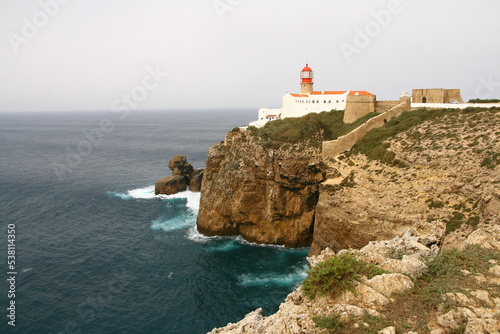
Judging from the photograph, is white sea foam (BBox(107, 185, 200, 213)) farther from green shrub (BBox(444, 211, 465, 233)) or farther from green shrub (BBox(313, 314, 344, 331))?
green shrub (BBox(313, 314, 344, 331))

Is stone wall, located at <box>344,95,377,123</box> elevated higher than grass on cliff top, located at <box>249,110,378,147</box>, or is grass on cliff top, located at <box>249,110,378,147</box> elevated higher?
stone wall, located at <box>344,95,377,123</box>

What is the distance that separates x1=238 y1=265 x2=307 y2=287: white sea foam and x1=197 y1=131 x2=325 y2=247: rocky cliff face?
7.77 m

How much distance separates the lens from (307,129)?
50.1 m

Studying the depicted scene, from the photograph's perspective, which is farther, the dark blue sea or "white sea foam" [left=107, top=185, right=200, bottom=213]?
"white sea foam" [left=107, top=185, right=200, bottom=213]

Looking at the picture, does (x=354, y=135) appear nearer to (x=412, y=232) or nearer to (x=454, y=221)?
(x=454, y=221)

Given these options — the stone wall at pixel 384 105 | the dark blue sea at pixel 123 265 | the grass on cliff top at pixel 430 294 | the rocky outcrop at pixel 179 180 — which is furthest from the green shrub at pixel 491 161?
the rocky outcrop at pixel 179 180

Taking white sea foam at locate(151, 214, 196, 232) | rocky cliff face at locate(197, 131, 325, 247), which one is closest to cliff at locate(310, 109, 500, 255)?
rocky cliff face at locate(197, 131, 325, 247)

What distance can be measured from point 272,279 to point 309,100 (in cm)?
3333

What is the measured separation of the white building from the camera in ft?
189

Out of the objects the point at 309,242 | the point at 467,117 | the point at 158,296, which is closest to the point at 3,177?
the point at 158,296

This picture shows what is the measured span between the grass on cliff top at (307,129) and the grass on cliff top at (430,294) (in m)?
32.5

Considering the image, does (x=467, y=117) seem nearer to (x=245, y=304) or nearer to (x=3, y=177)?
(x=245, y=304)

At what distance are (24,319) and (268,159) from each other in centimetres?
2976

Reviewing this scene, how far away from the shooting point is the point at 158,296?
106ft
